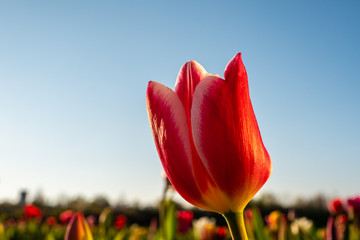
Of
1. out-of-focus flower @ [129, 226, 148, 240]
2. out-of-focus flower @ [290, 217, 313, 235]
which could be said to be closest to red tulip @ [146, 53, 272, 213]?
out-of-focus flower @ [129, 226, 148, 240]

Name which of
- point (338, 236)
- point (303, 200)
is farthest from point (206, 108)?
point (303, 200)

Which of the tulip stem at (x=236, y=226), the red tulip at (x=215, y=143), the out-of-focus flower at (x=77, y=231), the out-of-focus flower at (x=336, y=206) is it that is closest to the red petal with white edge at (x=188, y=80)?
the red tulip at (x=215, y=143)

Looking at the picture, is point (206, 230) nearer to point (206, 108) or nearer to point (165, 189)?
point (165, 189)

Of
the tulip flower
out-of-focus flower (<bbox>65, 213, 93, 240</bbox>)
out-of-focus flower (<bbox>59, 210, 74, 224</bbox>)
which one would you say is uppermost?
the tulip flower

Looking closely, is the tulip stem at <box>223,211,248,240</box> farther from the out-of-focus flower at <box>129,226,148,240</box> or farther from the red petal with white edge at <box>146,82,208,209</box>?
the out-of-focus flower at <box>129,226,148,240</box>

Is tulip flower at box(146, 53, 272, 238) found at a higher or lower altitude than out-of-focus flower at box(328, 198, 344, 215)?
higher

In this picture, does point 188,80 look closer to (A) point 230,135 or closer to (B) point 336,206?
(A) point 230,135

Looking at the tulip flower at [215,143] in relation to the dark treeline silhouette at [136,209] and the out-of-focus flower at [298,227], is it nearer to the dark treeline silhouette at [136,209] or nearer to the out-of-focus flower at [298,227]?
the out-of-focus flower at [298,227]

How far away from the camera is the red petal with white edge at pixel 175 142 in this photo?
1.75 ft

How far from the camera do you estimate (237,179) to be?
20.3 inches

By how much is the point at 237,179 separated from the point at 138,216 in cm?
1253

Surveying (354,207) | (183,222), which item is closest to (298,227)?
(354,207)

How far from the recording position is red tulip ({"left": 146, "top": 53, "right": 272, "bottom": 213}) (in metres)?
0.51

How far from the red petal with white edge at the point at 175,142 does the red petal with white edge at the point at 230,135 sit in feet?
0.08
